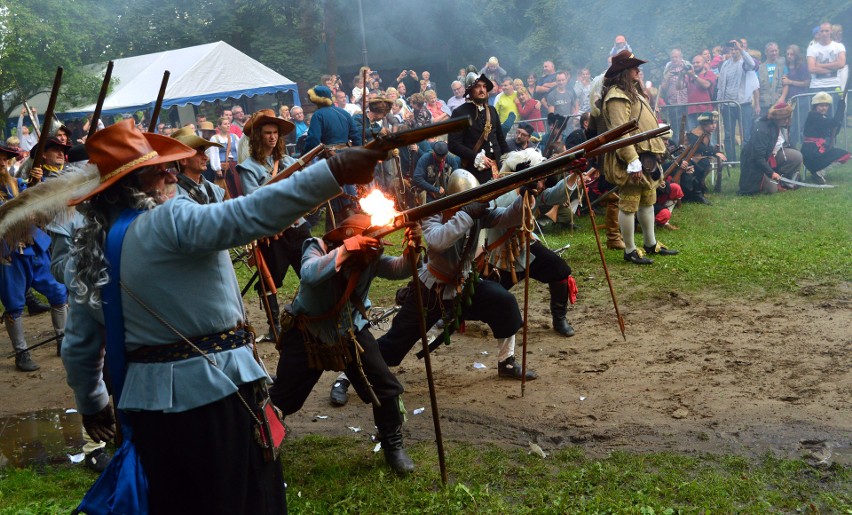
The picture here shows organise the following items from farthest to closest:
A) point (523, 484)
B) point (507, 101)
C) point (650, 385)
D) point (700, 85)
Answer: point (507, 101) < point (700, 85) < point (650, 385) < point (523, 484)

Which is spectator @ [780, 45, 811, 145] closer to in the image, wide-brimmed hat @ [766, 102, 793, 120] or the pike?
→ wide-brimmed hat @ [766, 102, 793, 120]

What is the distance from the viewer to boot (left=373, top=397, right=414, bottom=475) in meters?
4.92

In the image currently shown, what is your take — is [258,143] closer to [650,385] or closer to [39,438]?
[39,438]

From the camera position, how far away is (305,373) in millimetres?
4953

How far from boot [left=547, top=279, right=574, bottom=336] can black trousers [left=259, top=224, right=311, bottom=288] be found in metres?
2.22

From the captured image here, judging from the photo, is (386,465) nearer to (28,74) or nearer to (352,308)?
(352,308)

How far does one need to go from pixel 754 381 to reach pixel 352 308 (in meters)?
3.06

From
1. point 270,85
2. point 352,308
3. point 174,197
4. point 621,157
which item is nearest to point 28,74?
point 270,85

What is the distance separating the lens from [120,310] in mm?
3115

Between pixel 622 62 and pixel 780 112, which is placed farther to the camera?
pixel 780 112

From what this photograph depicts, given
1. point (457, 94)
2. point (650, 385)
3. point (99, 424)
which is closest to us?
point (99, 424)

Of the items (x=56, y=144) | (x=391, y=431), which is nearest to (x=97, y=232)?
(x=391, y=431)

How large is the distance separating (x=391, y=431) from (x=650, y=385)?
2157 millimetres

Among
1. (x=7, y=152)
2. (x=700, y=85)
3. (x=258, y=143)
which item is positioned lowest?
(x=258, y=143)
